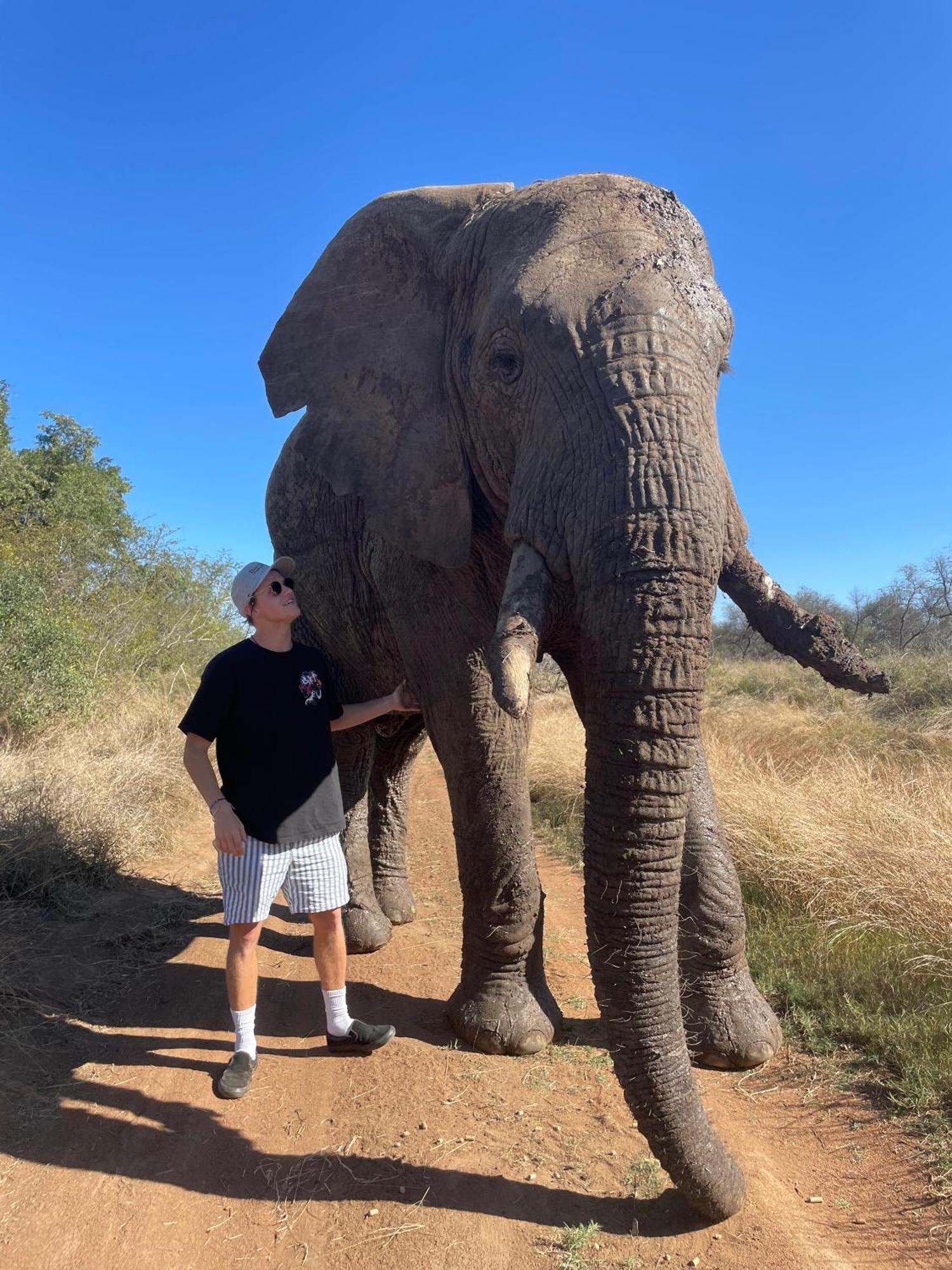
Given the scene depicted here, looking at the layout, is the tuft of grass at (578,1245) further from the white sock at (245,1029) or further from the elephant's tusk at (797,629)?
the elephant's tusk at (797,629)

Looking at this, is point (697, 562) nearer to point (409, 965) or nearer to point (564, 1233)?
point (564, 1233)

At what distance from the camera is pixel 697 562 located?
236 cm

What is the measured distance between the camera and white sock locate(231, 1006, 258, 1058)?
347 centimetres

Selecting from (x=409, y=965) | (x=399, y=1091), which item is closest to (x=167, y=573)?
(x=409, y=965)

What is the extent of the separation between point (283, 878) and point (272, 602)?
1.19 meters

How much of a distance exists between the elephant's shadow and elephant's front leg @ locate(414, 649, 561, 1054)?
354 mm

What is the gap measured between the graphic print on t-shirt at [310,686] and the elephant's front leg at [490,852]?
1.57ft

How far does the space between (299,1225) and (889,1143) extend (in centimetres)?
220

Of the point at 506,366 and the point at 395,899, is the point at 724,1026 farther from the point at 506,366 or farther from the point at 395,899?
the point at 506,366

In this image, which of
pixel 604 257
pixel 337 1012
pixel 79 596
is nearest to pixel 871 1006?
pixel 337 1012

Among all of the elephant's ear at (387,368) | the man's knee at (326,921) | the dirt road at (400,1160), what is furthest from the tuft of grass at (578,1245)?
the elephant's ear at (387,368)

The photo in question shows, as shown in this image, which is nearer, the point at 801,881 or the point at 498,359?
the point at 498,359

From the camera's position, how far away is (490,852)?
11.8 feet

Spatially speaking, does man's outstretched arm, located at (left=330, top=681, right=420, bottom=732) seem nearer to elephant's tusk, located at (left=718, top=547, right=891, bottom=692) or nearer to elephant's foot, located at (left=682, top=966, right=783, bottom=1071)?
elephant's tusk, located at (left=718, top=547, right=891, bottom=692)
